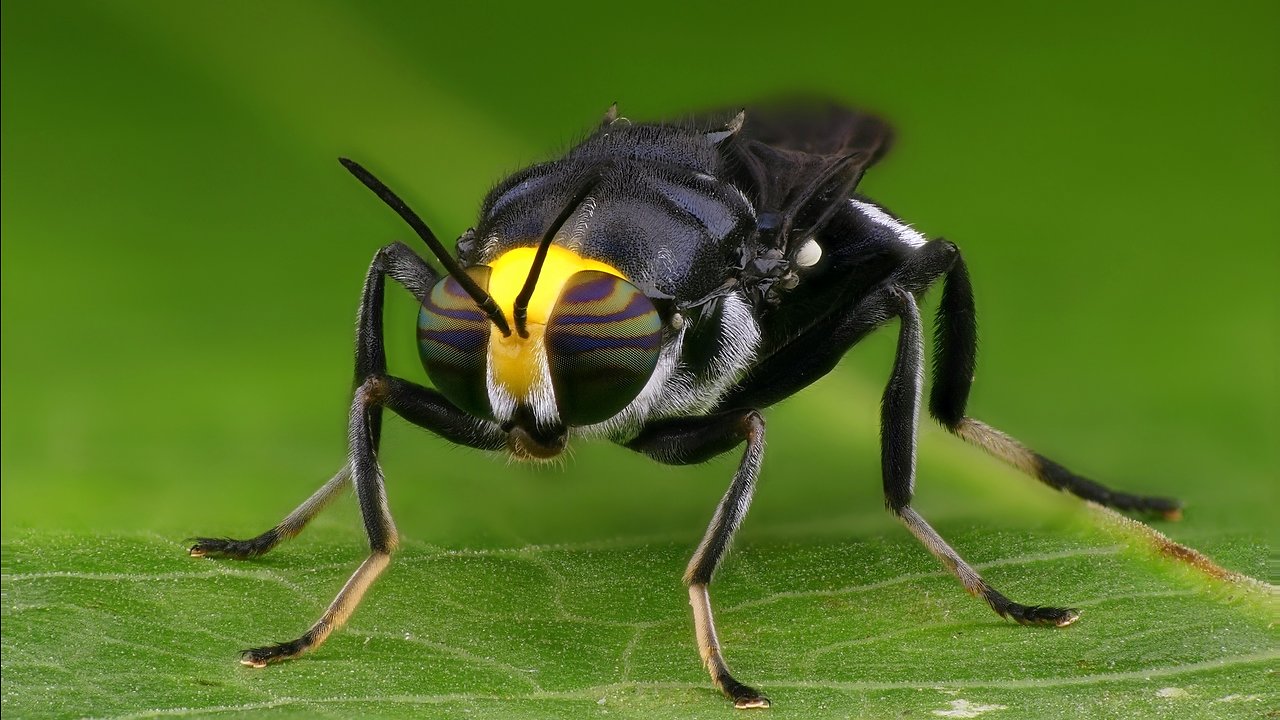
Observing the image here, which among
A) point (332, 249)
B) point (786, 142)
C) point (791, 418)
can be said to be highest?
point (786, 142)

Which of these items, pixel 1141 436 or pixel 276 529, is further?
pixel 1141 436

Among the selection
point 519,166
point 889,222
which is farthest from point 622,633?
point 519,166

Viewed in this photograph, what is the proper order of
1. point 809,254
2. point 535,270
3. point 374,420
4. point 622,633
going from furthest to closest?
1. point 809,254
2. point 374,420
3. point 622,633
4. point 535,270

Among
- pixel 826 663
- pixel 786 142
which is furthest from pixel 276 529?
pixel 786 142

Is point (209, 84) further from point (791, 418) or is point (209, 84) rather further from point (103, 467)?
point (791, 418)

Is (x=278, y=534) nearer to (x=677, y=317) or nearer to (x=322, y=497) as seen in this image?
(x=322, y=497)

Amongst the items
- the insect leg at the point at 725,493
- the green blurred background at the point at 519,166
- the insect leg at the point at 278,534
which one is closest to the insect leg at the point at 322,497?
the insect leg at the point at 278,534
